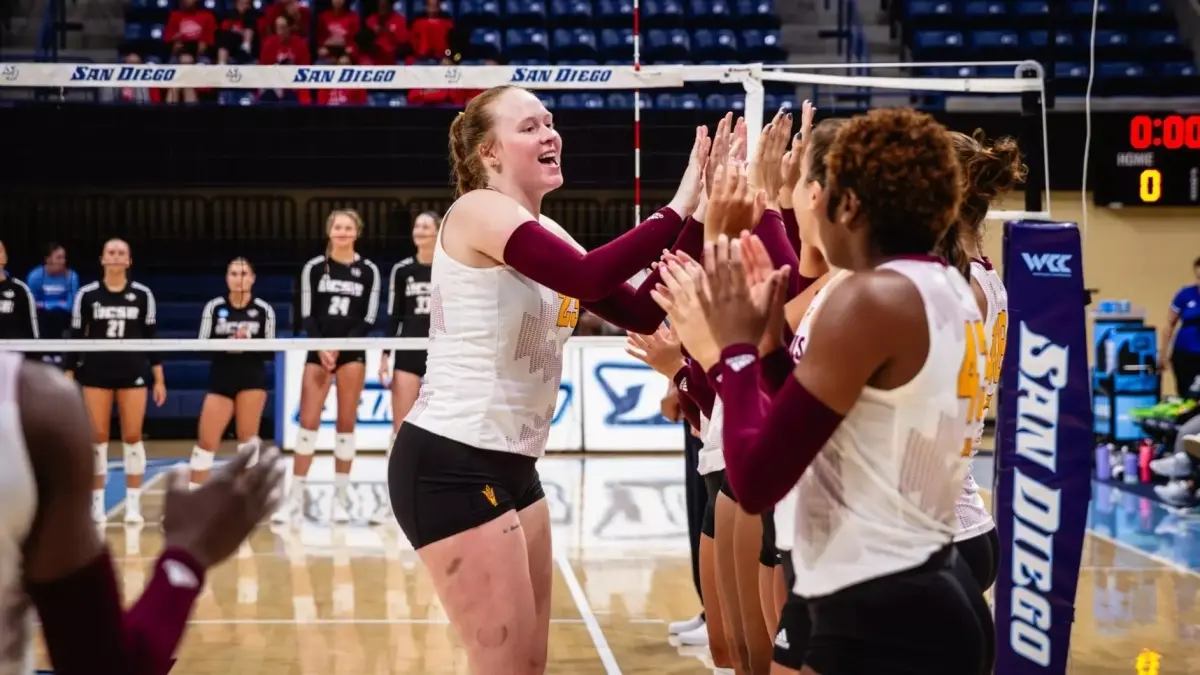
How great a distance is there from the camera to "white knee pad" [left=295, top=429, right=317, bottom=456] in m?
8.98

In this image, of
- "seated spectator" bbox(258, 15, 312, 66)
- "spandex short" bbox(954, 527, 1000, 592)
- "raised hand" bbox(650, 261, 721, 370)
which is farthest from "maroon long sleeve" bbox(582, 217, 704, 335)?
"seated spectator" bbox(258, 15, 312, 66)

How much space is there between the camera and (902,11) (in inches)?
599

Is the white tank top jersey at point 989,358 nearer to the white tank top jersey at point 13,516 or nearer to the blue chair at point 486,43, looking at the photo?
the white tank top jersey at point 13,516

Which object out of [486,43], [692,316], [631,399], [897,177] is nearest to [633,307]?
[692,316]

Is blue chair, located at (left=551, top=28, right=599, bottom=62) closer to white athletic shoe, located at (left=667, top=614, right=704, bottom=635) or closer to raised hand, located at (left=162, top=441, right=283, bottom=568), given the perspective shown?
white athletic shoe, located at (left=667, top=614, right=704, bottom=635)

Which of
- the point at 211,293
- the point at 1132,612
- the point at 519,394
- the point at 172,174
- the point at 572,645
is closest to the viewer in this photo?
the point at 519,394

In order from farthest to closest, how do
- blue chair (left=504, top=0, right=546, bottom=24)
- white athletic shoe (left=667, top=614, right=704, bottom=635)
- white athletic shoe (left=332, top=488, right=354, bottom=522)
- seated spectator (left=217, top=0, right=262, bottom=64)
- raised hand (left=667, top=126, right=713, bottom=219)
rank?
1. blue chair (left=504, top=0, right=546, bottom=24)
2. seated spectator (left=217, top=0, right=262, bottom=64)
3. white athletic shoe (left=332, top=488, right=354, bottom=522)
4. white athletic shoe (left=667, top=614, right=704, bottom=635)
5. raised hand (left=667, top=126, right=713, bottom=219)

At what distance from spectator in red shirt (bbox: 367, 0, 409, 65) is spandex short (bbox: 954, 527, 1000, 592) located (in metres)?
11.1

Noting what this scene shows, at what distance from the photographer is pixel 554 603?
6449 mm

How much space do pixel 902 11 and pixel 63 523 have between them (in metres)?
14.9

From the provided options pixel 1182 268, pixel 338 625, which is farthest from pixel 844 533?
pixel 1182 268

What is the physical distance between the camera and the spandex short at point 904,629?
205cm

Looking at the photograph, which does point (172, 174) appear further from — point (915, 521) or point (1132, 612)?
point (915, 521)

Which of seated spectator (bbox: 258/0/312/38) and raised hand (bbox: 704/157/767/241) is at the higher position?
seated spectator (bbox: 258/0/312/38)
